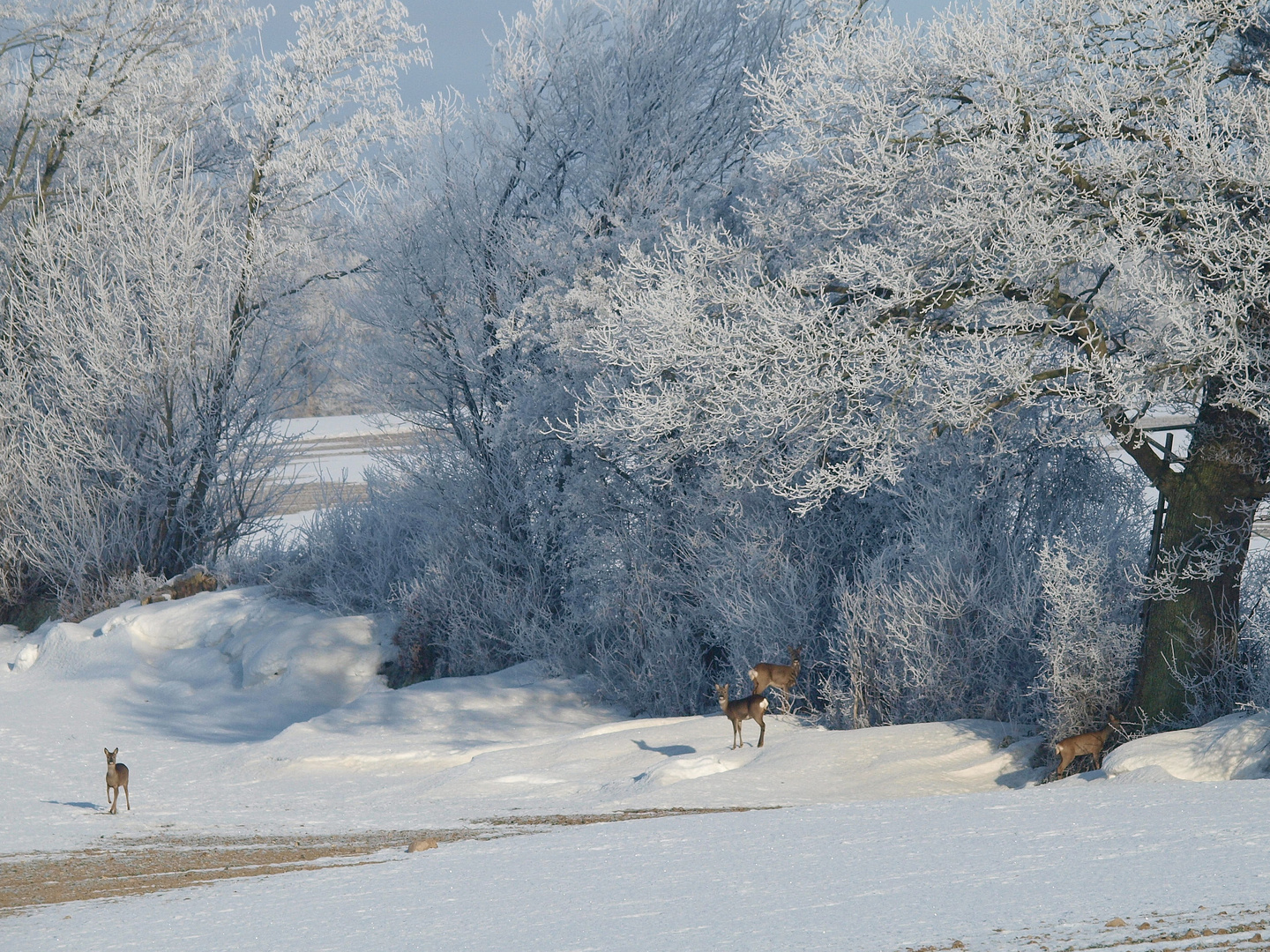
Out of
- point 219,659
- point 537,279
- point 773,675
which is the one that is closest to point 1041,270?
point 773,675

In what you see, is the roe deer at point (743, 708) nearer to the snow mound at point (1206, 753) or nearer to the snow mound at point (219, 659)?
the snow mound at point (1206, 753)

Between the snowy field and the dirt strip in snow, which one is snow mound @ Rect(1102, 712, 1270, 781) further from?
the dirt strip in snow

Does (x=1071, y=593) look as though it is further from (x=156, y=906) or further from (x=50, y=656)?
(x=50, y=656)

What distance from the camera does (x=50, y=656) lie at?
15008 mm

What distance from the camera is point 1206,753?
24.4 feet

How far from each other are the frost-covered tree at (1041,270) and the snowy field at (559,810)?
196 centimetres

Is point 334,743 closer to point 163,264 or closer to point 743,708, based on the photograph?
point 743,708

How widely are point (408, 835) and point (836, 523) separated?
19.5 feet

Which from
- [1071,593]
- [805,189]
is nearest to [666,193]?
[805,189]

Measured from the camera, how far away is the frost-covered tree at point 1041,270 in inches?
311

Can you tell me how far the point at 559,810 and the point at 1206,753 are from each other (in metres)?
4.09

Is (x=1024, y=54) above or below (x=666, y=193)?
below

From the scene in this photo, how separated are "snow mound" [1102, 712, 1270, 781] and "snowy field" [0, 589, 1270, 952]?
2 cm

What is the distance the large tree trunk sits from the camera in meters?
8.38
